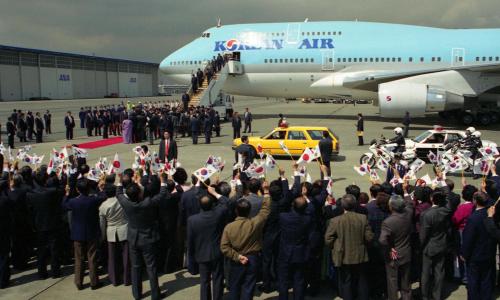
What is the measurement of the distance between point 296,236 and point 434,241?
→ 201cm

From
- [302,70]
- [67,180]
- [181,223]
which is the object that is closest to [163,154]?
[67,180]

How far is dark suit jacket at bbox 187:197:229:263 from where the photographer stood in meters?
5.85

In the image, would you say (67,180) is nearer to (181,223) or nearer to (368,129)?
(181,223)

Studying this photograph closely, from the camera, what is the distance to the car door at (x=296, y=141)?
1750 cm

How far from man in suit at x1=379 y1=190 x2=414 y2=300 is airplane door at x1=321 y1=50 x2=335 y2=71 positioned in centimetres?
2522

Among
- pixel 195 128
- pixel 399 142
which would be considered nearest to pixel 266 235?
pixel 399 142

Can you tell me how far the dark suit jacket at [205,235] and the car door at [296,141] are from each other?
38.9 feet

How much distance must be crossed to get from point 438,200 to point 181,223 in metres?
4.15

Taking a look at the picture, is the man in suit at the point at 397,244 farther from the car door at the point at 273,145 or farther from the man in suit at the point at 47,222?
the car door at the point at 273,145

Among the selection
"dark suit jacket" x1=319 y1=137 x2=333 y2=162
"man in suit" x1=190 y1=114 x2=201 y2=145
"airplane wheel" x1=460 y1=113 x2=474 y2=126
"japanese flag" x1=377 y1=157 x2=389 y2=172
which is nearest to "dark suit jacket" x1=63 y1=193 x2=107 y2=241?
"japanese flag" x1=377 y1=157 x2=389 y2=172

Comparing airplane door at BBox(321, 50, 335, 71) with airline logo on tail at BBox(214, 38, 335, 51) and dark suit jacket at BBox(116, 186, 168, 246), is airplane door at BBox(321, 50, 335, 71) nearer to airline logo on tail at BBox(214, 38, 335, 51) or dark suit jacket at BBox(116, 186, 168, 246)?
airline logo on tail at BBox(214, 38, 335, 51)

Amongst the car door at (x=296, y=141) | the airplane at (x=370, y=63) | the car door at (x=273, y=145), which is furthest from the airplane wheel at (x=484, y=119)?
the car door at (x=273, y=145)

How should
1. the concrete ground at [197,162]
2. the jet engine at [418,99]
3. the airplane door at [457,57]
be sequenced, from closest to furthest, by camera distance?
the concrete ground at [197,162] → the jet engine at [418,99] → the airplane door at [457,57]

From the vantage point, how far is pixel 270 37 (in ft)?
104
